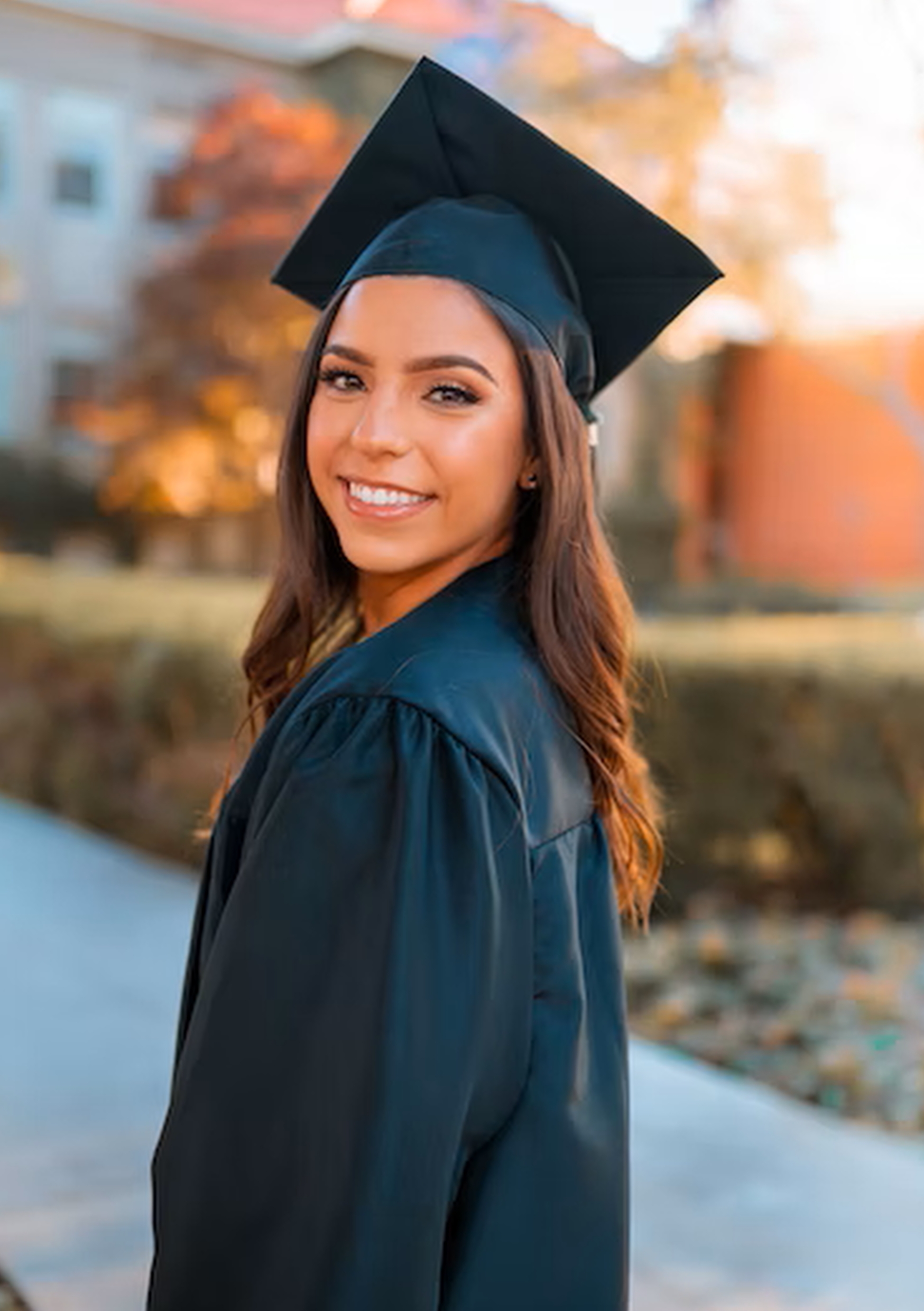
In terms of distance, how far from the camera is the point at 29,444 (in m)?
15.0

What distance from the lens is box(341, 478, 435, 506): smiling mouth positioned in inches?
54.2

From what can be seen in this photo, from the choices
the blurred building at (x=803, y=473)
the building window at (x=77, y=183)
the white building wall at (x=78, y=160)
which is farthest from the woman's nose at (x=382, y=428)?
the building window at (x=77, y=183)

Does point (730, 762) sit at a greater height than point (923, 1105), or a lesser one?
greater

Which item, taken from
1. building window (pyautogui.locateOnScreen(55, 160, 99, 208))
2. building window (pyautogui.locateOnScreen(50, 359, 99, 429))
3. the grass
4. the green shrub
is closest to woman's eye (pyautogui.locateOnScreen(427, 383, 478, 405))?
the grass

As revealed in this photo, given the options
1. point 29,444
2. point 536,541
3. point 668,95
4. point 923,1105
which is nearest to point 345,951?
point 536,541

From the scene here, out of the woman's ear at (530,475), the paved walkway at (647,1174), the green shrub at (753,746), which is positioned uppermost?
the woman's ear at (530,475)

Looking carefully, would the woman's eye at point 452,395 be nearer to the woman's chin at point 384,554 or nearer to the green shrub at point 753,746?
the woman's chin at point 384,554

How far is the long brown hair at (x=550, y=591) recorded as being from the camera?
1.39m

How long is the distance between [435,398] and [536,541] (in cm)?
18

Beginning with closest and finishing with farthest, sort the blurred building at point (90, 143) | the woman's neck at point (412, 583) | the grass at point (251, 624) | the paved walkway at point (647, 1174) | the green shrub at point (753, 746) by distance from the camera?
the woman's neck at point (412, 583) → the paved walkway at point (647, 1174) → the green shrub at point (753, 746) → the grass at point (251, 624) → the blurred building at point (90, 143)

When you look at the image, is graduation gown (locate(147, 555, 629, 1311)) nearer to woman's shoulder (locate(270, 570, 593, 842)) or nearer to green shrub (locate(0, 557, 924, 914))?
woman's shoulder (locate(270, 570, 593, 842))

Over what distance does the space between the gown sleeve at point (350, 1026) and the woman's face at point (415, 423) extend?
256 millimetres

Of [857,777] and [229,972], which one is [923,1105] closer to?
[857,777]

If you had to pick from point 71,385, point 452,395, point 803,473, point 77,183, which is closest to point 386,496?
point 452,395
